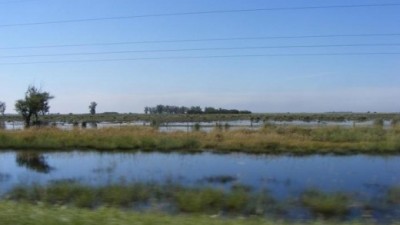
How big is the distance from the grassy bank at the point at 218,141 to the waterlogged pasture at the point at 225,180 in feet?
11.3

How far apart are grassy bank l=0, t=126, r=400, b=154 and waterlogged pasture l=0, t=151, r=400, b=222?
3442mm

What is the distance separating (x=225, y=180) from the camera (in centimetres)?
2173

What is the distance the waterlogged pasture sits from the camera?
16.0 meters

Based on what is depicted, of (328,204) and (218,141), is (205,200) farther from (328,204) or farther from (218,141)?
(218,141)

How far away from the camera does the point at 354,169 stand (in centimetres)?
2575

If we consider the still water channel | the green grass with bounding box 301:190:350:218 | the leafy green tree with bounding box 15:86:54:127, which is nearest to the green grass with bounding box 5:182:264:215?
the still water channel

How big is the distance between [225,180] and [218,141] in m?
17.4

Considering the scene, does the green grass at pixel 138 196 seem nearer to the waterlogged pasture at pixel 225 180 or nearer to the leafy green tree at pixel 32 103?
the waterlogged pasture at pixel 225 180

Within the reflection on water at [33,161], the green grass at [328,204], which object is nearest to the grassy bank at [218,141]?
the reflection on water at [33,161]

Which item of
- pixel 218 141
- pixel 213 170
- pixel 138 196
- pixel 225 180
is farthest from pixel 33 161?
pixel 138 196

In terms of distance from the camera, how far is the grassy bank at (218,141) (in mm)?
35875

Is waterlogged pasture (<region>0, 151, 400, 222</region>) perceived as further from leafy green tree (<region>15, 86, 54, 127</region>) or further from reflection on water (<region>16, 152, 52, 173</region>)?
leafy green tree (<region>15, 86, 54, 127</region>)

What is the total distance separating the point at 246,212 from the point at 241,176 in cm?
745

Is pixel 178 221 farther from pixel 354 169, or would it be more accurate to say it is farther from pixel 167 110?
pixel 167 110
